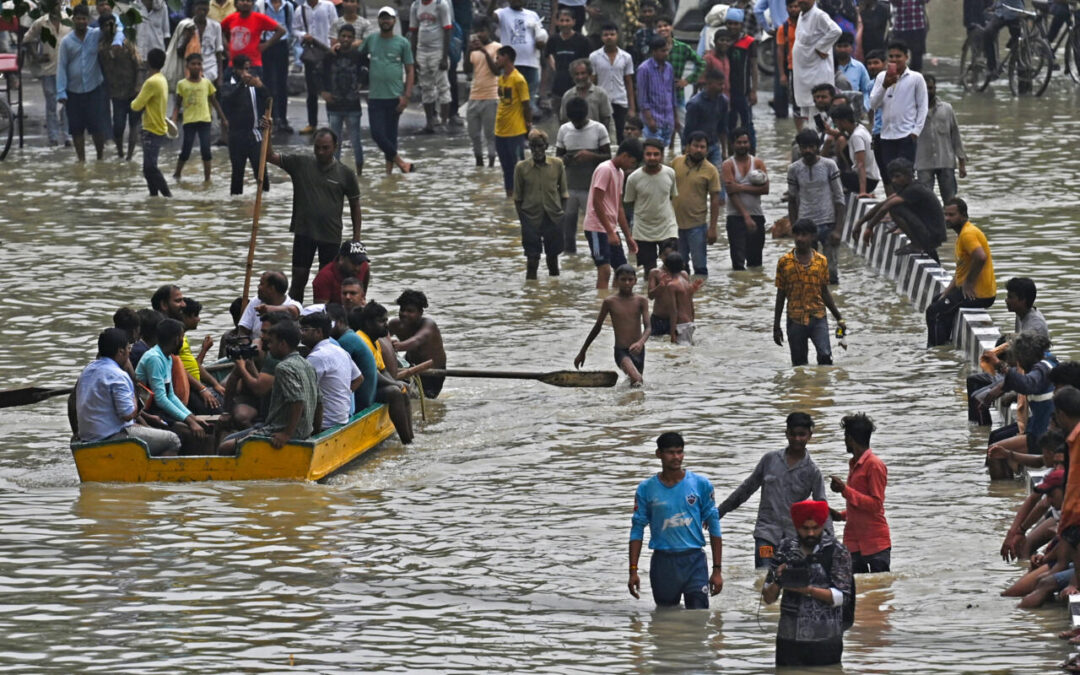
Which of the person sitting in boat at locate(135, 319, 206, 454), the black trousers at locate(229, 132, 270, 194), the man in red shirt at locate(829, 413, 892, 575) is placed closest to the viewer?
the man in red shirt at locate(829, 413, 892, 575)

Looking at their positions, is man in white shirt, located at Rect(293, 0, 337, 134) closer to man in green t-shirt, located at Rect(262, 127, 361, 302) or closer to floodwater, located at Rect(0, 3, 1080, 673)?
floodwater, located at Rect(0, 3, 1080, 673)

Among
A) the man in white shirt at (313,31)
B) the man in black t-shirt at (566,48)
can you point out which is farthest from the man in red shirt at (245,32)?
the man in black t-shirt at (566,48)

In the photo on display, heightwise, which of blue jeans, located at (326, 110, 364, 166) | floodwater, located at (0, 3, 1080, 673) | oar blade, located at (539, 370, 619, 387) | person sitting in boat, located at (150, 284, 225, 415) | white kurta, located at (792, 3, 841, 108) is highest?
white kurta, located at (792, 3, 841, 108)

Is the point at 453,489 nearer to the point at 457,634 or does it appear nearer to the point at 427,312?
the point at 457,634

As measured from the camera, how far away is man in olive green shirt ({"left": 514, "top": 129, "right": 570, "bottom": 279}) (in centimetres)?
2086

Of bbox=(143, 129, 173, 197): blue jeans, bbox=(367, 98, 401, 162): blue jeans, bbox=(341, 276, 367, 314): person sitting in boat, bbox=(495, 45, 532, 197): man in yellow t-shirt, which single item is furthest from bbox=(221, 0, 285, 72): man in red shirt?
bbox=(341, 276, 367, 314): person sitting in boat

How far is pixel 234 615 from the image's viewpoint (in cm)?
1163

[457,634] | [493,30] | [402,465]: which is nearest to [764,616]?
[457,634]

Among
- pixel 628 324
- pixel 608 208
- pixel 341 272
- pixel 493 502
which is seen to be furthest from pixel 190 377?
A: pixel 608 208

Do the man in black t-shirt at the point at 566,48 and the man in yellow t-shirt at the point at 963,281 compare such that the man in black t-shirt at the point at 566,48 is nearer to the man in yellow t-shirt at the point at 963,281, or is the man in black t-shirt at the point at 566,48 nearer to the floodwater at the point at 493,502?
the floodwater at the point at 493,502

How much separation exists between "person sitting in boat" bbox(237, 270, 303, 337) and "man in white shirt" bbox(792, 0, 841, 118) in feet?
37.7

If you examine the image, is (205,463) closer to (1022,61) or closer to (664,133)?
(664,133)

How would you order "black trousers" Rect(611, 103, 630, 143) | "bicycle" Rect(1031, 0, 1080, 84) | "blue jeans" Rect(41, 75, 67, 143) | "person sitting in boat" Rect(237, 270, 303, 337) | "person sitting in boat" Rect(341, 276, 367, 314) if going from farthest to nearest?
"bicycle" Rect(1031, 0, 1080, 84), "blue jeans" Rect(41, 75, 67, 143), "black trousers" Rect(611, 103, 630, 143), "person sitting in boat" Rect(341, 276, 367, 314), "person sitting in boat" Rect(237, 270, 303, 337)

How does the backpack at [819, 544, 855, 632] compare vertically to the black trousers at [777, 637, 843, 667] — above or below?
above
